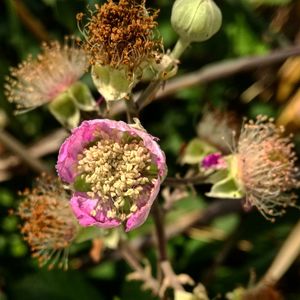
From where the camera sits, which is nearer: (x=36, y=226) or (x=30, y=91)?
(x=36, y=226)

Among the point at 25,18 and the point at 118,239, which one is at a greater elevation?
the point at 25,18

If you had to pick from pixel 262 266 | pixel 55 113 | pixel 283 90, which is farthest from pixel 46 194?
pixel 283 90

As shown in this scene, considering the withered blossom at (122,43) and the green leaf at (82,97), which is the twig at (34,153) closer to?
the green leaf at (82,97)

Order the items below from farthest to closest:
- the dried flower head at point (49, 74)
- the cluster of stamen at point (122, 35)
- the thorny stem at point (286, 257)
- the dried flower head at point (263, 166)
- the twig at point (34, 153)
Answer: the twig at point (34, 153) → the thorny stem at point (286, 257) → the dried flower head at point (49, 74) → the dried flower head at point (263, 166) → the cluster of stamen at point (122, 35)

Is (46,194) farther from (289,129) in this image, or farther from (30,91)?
(289,129)

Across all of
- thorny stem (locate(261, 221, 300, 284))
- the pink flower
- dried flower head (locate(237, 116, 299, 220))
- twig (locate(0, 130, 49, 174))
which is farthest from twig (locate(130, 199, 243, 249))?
the pink flower

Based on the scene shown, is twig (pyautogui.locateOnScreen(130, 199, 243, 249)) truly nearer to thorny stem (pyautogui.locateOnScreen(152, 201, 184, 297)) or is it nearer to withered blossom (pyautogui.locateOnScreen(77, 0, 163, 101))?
thorny stem (pyautogui.locateOnScreen(152, 201, 184, 297))

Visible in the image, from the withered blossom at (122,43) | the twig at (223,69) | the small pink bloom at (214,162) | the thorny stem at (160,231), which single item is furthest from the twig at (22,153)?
the withered blossom at (122,43)
